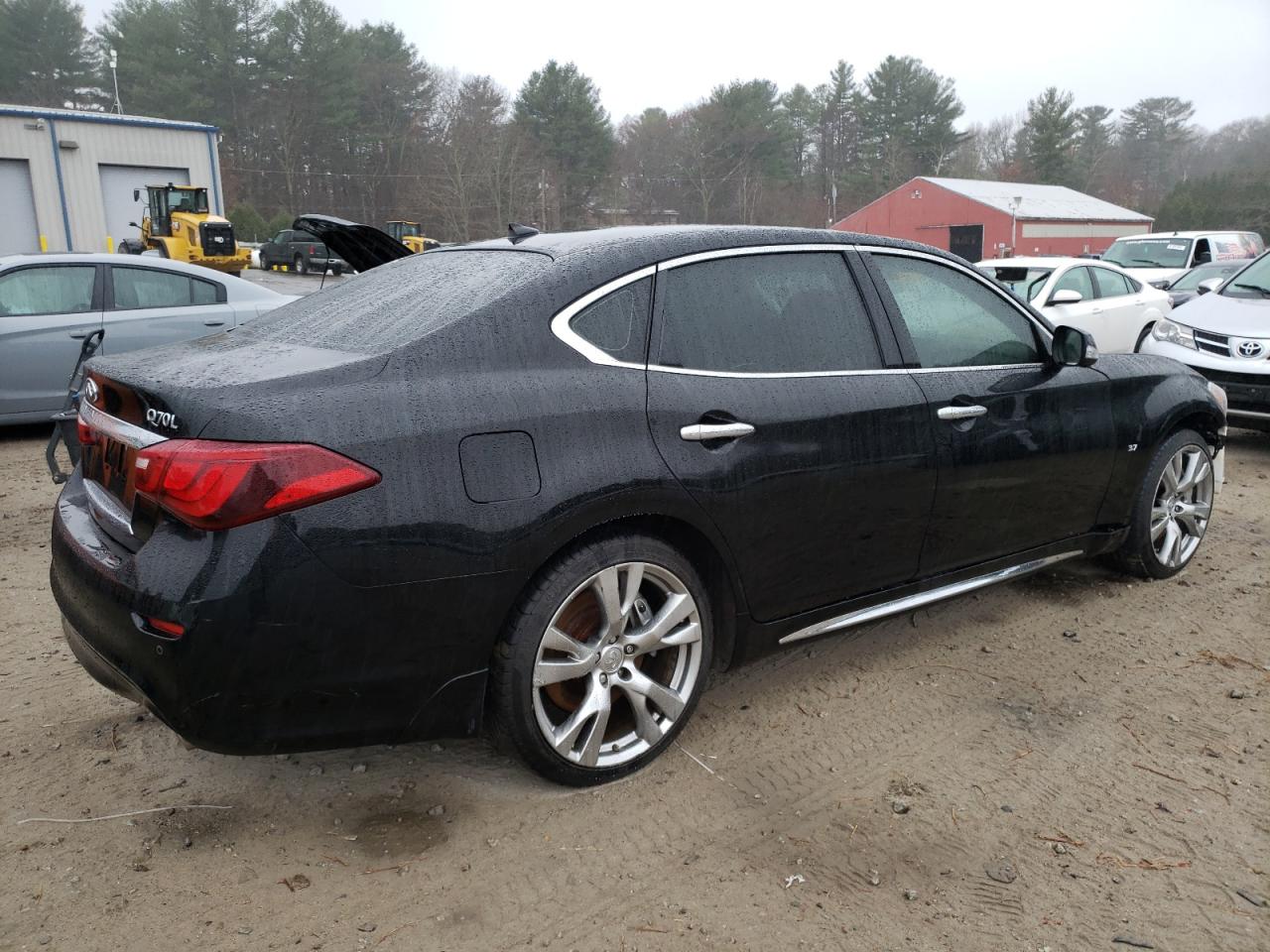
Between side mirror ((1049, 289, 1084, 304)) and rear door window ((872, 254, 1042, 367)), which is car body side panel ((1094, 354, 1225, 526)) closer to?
rear door window ((872, 254, 1042, 367))

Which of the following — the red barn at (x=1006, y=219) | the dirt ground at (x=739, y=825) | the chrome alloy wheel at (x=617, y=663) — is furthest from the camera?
the red barn at (x=1006, y=219)

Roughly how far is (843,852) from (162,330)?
23.1 ft

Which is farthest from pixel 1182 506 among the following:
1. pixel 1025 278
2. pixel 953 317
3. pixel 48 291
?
pixel 48 291

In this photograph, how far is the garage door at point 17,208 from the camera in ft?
97.2

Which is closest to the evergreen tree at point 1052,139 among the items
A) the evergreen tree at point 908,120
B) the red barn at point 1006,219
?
the evergreen tree at point 908,120

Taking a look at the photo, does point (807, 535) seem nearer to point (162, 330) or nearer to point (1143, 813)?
point (1143, 813)

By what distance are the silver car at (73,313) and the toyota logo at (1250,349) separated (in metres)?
7.81

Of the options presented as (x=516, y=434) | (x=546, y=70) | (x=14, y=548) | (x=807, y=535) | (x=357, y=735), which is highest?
(x=546, y=70)

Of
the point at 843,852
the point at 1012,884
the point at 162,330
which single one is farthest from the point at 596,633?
the point at 162,330

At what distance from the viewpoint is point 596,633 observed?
111 inches

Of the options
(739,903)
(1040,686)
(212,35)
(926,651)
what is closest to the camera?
(739,903)

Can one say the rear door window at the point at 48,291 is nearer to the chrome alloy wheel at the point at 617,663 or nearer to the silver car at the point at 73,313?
the silver car at the point at 73,313

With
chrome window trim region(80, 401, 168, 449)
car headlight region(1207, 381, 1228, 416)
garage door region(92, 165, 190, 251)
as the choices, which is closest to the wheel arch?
chrome window trim region(80, 401, 168, 449)

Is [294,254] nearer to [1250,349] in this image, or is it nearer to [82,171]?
[82,171]
